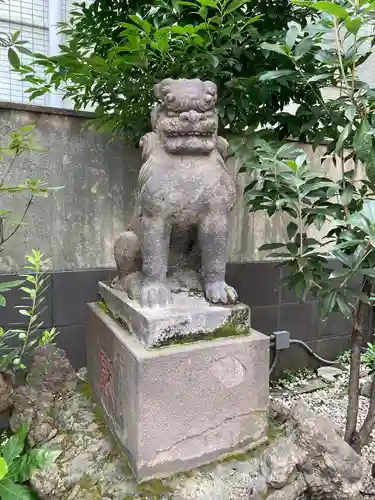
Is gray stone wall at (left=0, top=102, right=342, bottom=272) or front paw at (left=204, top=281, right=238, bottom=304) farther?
gray stone wall at (left=0, top=102, right=342, bottom=272)

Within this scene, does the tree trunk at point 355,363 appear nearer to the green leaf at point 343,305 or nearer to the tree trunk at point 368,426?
the tree trunk at point 368,426

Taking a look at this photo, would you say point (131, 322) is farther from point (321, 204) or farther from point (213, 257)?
A: point (321, 204)

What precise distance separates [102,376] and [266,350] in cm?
63

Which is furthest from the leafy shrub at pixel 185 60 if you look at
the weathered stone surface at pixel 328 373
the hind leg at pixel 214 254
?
the weathered stone surface at pixel 328 373

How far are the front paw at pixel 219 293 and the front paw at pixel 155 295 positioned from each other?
0.46ft

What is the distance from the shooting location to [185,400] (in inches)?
48.4

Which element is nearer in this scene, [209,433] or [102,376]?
[209,433]

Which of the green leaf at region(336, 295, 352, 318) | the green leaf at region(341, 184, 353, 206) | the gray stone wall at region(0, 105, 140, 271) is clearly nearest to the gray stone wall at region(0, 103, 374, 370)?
the gray stone wall at region(0, 105, 140, 271)

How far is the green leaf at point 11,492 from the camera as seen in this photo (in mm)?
1102

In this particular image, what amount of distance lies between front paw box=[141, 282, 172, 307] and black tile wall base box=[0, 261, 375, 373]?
91 centimetres

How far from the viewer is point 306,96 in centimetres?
169

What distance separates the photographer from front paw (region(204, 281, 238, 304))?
4.45 feet

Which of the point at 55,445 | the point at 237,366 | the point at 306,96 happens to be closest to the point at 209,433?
the point at 237,366

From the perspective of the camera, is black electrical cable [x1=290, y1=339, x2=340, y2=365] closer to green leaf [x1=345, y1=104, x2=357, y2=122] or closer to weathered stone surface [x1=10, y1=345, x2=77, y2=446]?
weathered stone surface [x1=10, y1=345, x2=77, y2=446]
